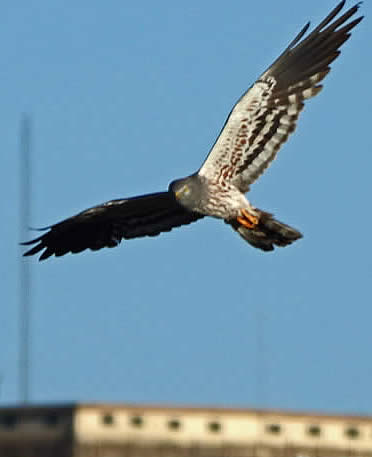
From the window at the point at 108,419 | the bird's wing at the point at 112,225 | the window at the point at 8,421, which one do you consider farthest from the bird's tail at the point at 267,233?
the window at the point at 8,421

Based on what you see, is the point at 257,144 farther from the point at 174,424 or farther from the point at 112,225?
the point at 174,424

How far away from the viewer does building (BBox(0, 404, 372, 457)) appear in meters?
12.9

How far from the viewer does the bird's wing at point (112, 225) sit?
1488 centimetres

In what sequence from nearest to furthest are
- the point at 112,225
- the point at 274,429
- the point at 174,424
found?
the point at 174,424 < the point at 274,429 < the point at 112,225

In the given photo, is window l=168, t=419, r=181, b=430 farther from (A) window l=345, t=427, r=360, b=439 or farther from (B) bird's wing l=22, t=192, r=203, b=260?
(B) bird's wing l=22, t=192, r=203, b=260

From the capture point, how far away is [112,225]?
15.5 metres

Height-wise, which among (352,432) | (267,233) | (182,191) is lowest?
(352,432)

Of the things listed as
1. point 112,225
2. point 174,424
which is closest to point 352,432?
point 174,424

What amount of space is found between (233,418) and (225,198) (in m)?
2.66

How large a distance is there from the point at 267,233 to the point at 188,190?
1.10m

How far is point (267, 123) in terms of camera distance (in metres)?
13.8

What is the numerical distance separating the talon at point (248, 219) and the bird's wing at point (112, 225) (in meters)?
1.40

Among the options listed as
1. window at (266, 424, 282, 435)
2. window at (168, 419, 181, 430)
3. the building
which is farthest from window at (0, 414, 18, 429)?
window at (266, 424, 282, 435)

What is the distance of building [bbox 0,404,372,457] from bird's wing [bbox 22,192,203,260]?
260 cm
